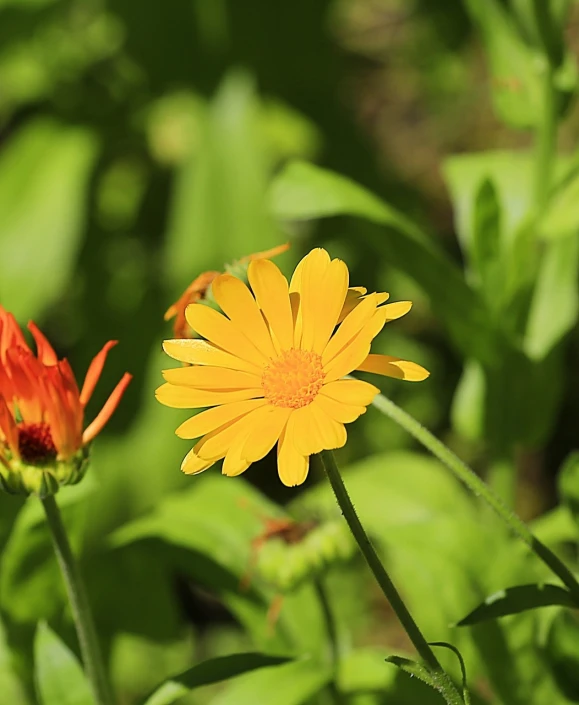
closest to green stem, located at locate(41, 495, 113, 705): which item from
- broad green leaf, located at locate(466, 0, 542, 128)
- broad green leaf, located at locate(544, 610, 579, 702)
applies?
broad green leaf, located at locate(544, 610, 579, 702)

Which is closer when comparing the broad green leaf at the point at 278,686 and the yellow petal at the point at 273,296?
the yellow petal at the point at 273,296

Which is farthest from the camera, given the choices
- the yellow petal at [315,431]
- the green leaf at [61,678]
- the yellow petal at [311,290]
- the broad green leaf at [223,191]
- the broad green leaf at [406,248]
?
the broad green leaf at [223,191]

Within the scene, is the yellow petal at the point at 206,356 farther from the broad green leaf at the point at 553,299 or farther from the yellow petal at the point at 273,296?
the broad green leaf at the point at 553,299

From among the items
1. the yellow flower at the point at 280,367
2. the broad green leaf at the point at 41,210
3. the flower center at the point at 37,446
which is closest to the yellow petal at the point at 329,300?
the yellow flower at the point at 280,367

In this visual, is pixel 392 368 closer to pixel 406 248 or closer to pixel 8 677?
pixel 406 248

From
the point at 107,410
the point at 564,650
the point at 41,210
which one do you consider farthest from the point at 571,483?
the point at 41,210

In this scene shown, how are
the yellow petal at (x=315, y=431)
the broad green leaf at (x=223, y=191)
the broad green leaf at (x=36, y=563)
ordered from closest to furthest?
the yellow petal at (x=315, y=431), the broad green leaf at (x=36, y=563), the broad green leaf at (x=223, y=191)

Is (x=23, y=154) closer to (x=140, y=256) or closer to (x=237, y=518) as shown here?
(x=140, y=256)
